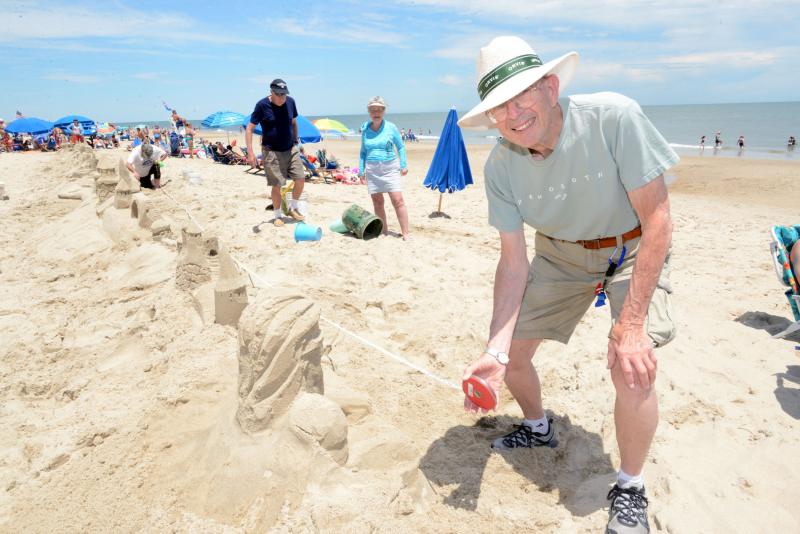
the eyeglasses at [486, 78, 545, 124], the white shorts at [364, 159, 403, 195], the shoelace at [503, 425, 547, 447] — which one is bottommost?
the shoelace at [503, 425, 547, 447]

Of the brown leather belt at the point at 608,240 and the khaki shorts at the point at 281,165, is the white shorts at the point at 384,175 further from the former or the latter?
the brown leather belt at the point at 608,240

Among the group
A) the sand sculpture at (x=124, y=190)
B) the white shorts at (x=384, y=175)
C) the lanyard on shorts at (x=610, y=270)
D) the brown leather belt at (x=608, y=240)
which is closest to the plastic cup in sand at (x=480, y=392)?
the lanyard on shorts at (x=610, y=270)

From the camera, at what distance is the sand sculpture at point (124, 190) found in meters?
6.62

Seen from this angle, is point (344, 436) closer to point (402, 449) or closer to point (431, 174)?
point (402, 449)

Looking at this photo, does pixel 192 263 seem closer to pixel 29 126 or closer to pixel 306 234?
pixel 306 234

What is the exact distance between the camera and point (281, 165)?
6.27 m

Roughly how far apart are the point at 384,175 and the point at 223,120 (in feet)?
42.4

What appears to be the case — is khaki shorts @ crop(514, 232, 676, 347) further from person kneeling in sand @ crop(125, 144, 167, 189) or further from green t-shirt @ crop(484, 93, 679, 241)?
person kneeling in sand @ crop(125, 144, 167, 189)

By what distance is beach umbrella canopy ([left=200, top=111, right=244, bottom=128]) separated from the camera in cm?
1661

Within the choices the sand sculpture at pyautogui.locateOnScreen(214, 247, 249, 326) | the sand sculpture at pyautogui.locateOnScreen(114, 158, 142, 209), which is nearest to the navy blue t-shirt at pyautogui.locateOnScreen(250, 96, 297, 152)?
the sand sculpture at pyautogui.locateOnScreen(114, 158, 142, 209)

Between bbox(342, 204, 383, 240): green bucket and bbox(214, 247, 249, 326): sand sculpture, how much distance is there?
2.53 metres

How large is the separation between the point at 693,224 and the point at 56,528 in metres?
8.08

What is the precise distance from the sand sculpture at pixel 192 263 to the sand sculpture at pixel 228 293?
67cm

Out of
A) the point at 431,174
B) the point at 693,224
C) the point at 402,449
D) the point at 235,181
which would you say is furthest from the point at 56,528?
the point at 235,181
